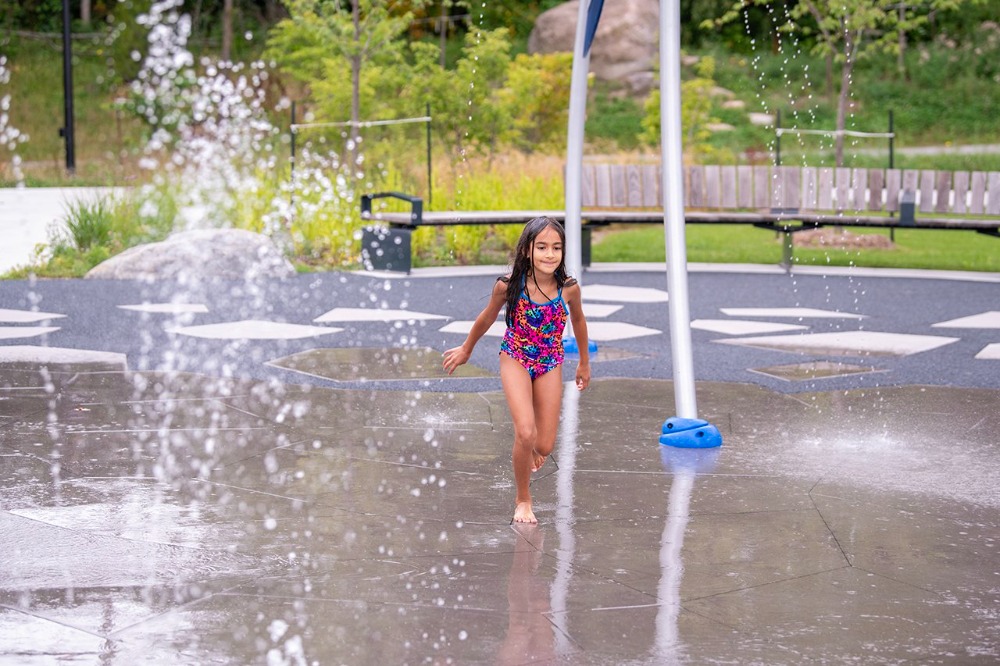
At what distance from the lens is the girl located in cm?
490

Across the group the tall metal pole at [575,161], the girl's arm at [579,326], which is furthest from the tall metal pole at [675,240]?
the tall metal pole at [575,161]

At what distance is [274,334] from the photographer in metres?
9.07

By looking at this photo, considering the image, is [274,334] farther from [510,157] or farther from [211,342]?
[510,157]

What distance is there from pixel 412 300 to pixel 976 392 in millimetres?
4902

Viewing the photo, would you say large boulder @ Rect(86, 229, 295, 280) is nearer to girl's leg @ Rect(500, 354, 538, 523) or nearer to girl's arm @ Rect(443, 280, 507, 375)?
girl's arm @ Rect(443, 280, 507, 375)

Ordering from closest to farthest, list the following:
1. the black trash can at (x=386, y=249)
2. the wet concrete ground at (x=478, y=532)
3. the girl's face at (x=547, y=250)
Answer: the wet concrete ground at (x=478, y=532) < the girl's face at (x=547, y=250) < the black trash can at (x=386, y=249)

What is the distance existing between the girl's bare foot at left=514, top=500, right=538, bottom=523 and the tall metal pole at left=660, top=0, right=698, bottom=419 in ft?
4.97

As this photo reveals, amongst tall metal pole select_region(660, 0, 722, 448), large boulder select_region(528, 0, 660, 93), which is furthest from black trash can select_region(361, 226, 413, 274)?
large boulder select_region(528, 0, 660, 93)

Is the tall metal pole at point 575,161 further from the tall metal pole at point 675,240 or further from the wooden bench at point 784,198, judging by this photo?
the wooden bench at point 784,198

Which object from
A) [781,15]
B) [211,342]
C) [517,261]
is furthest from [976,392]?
[781,15]

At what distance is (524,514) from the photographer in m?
4.77

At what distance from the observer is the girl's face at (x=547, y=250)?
4879mm

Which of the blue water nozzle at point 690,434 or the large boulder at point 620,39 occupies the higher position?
the large boulder at point 620,39

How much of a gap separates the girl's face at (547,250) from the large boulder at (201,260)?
25.4 feet
